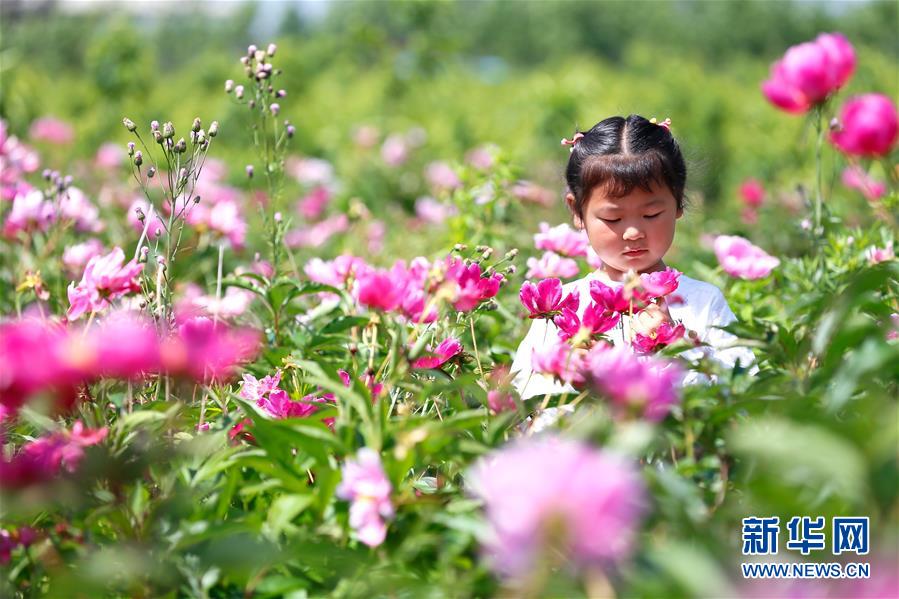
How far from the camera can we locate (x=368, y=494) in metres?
1.22

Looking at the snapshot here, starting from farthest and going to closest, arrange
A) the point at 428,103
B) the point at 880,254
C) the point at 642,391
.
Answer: the point at 428,103
the point at 880,254
the point at 642,391

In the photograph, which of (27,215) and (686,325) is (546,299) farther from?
(27,215)

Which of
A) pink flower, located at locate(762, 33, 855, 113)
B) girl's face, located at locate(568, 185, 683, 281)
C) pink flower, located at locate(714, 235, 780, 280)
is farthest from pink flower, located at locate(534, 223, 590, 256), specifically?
pink flower, located at locate(762, 33, 855, 113)

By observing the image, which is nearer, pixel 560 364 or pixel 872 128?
pixel 560 364

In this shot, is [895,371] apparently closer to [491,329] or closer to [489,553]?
[489,553]

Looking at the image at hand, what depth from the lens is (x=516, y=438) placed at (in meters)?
1.46

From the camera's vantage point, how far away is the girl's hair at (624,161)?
2273mm

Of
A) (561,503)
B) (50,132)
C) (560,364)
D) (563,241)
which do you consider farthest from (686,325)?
(50,132)

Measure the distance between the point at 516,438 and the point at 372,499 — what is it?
1.01 feet

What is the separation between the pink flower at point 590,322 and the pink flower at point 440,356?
0.21 m

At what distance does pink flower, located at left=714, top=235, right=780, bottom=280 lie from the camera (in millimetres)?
2498

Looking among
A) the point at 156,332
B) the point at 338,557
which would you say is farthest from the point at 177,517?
the point at 156,332

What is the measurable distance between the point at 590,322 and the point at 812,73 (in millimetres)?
1108

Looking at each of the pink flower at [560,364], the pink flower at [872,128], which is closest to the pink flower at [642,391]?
the pink flower at [560,364]
